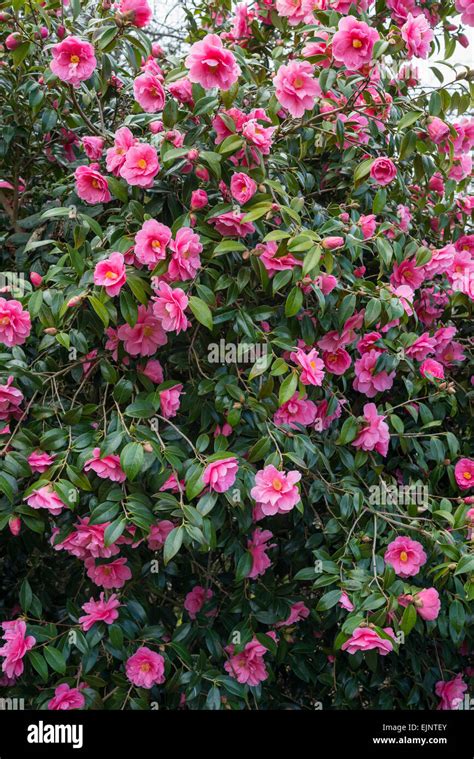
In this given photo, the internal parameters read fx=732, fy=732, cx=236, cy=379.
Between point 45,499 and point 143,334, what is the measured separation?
0.39 metres

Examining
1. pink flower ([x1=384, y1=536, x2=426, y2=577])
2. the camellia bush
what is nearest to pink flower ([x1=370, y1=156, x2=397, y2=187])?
the camellia bush

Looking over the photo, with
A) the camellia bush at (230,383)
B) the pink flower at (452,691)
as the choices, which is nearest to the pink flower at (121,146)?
the camellia bush at (230,383)

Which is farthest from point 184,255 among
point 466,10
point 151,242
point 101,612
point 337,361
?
point 466,10

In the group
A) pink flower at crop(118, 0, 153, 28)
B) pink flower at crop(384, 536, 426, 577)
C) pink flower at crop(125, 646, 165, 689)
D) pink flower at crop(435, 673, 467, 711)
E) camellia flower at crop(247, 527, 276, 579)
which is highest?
pink flower at crop(118, 0, 153, 28)

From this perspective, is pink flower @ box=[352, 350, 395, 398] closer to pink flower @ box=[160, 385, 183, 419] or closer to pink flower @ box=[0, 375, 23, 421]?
pink flower @ box=[160, 385, 183, 419]

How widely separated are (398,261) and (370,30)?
51 cm

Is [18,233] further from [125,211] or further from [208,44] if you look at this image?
[208,44]

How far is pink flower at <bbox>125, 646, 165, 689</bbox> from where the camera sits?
61.4 inches

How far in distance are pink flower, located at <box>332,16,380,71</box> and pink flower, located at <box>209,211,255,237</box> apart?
0.44 m

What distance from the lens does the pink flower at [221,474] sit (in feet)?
4.50

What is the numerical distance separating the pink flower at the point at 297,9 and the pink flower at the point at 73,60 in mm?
614

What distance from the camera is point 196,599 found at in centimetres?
175

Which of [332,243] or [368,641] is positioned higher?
[332,243]

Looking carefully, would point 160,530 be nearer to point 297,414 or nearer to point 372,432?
point 297,414
